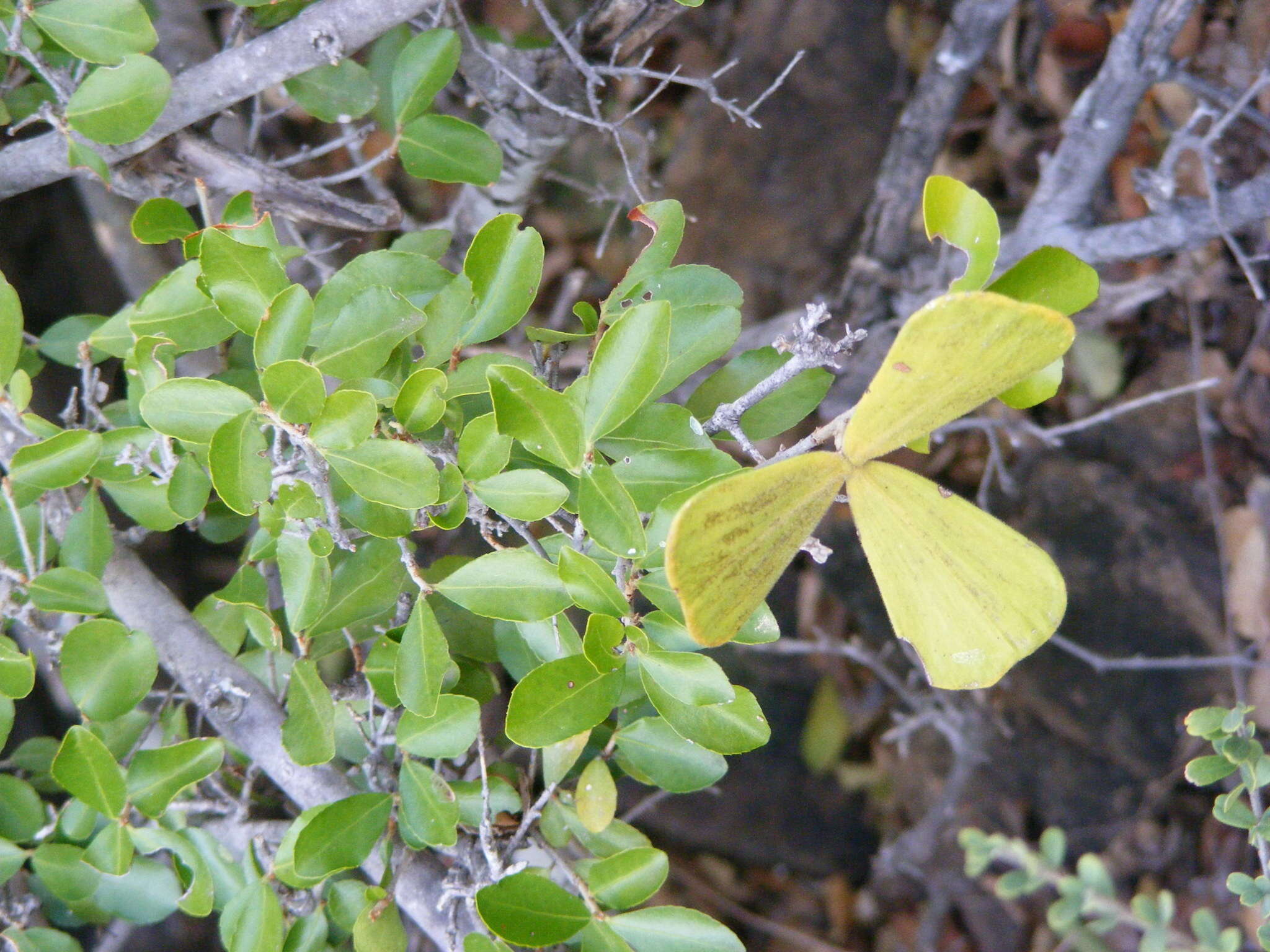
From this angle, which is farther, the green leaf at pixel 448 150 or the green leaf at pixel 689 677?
the green leaf at pixel 448 150

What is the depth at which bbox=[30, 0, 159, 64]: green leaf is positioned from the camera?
65cm

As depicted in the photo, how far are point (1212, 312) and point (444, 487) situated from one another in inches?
64.7

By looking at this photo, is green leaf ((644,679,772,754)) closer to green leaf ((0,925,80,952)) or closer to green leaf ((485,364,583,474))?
green leaf ((485,364,583,474))

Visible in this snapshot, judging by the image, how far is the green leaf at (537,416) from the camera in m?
0.50

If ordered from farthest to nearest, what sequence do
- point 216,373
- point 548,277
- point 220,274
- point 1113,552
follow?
point 548,277 < point 1113,552 < point 216,373 < point 220,274

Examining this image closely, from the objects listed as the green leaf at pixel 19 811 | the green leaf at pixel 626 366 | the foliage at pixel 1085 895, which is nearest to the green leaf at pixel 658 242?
the green leaf at pixel 626 366

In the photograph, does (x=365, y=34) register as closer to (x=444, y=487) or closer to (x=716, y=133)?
(x=444, y=487)

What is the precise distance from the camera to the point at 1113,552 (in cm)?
161

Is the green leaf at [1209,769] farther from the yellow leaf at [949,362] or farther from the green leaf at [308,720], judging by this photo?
the green leaf at [308,720]

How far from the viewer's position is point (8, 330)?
652 millimetres

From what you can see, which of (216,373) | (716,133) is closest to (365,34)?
(216,373)

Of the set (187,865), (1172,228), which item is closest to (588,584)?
(187,865)

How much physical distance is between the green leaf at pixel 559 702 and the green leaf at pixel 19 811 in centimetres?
50

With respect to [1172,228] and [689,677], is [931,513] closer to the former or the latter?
[689,677]
